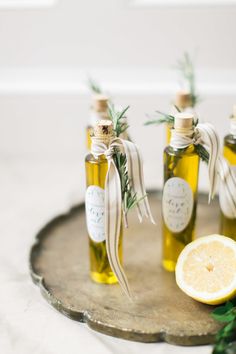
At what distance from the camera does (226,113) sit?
1164 millimetres

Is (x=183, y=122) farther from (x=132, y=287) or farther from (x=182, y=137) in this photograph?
(x=132, y=287)

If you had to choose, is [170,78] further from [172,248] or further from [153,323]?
[153,323]

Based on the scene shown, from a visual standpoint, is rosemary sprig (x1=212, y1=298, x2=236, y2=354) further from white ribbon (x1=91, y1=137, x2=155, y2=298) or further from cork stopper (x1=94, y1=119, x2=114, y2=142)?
cork stopper (x1=94, y1=119, x2=114, y2=142)

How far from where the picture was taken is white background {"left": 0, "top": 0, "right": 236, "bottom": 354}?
3.73 ft

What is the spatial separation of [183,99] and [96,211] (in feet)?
0.95

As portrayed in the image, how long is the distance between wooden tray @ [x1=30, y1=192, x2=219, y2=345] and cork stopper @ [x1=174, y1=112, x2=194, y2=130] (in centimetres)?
23

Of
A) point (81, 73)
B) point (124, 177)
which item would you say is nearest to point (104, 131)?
point (124, 177)

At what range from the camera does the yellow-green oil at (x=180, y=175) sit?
735mm

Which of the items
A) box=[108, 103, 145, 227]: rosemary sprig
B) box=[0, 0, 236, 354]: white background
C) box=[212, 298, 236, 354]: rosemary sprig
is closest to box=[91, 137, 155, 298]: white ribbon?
box=[108, 103, 145, 227]: rosemary sprig

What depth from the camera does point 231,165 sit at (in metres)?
0.78

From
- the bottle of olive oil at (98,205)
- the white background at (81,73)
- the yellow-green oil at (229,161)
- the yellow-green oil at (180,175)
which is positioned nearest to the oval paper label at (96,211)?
the bottle of olive oil at (98,205)

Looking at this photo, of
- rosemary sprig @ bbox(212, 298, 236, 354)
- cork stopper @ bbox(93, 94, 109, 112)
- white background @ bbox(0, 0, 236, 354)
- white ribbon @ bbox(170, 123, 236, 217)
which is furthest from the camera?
white background @ bbox(0, 0, 236, 354)

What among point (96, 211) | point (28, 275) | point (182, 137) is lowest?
point (28, 275)

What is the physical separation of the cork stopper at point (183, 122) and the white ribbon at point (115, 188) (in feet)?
0.23
